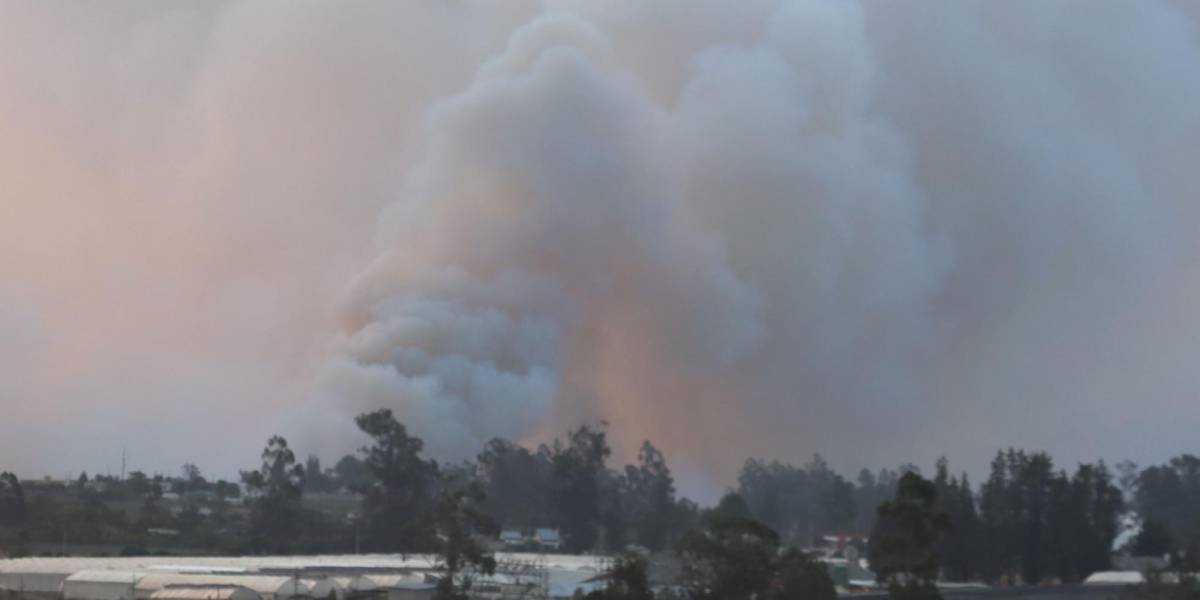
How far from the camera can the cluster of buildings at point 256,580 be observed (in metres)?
68.5

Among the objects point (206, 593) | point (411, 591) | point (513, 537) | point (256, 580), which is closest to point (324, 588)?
point (256, 580)

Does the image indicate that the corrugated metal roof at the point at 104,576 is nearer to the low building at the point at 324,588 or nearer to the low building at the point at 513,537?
the low building at the point at 324,588

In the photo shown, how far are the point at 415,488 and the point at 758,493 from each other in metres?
58.2

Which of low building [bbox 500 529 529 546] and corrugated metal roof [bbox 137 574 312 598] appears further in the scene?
low building [bbox 500 529 529 546]

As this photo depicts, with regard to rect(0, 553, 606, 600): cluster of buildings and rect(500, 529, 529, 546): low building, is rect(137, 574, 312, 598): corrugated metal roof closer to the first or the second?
rect(0, 553, 606, 600): cluster of buildings

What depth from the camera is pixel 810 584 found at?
206 ft

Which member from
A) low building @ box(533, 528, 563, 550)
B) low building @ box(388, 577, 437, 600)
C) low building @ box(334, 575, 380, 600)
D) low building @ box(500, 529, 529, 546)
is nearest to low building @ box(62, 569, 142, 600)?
low building @ box(334, 575, 380, 600)

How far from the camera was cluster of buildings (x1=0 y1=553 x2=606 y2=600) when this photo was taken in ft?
225

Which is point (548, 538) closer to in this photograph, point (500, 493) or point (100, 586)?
point (500, 493)

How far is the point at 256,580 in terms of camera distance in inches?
2751

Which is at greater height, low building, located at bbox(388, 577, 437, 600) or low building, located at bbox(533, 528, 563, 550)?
low building, located at bbox(533, 528, 563, 550)

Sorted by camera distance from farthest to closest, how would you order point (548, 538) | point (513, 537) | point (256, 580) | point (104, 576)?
point (548, 538), point (513, 537), point (104, 576), point (256, 580)

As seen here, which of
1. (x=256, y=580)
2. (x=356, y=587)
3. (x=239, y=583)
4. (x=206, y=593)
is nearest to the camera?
(x=206, y=593)

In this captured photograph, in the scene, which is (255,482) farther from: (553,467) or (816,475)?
(816,475)
